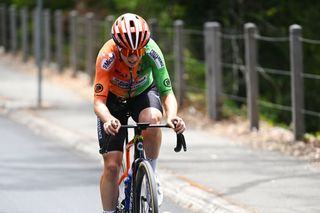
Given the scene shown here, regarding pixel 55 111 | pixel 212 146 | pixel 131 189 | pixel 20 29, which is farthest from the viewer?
pixel 20 29

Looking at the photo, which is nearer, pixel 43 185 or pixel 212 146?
pixel 43 185

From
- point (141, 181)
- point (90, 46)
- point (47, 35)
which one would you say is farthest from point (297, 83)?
point (47, 35)

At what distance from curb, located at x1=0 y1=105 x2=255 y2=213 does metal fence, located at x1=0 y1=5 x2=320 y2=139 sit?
2.47 meters

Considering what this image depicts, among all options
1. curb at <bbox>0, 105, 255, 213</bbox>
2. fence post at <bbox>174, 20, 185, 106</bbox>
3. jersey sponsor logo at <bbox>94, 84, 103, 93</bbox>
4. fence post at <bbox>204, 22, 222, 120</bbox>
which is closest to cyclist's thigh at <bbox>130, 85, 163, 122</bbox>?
jersey sponsor logo at <bbox>94, 84, 103, 93</bbox>

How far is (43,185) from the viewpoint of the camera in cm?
1135

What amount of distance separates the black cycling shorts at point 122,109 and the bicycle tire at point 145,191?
0.42 m

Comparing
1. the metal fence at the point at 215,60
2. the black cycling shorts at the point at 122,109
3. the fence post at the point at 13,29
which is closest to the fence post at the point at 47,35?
the metal fence at the point at 215,60

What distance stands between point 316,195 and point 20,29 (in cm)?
2514

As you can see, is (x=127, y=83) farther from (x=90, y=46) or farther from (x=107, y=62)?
(x=90, y=46)

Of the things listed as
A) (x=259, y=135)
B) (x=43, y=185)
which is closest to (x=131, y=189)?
(x=43, y=185)

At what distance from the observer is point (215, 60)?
54.0 ft

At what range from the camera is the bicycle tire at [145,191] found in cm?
736

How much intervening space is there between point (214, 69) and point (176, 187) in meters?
5.98

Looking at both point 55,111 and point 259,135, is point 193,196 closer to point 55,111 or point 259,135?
point 259,135
